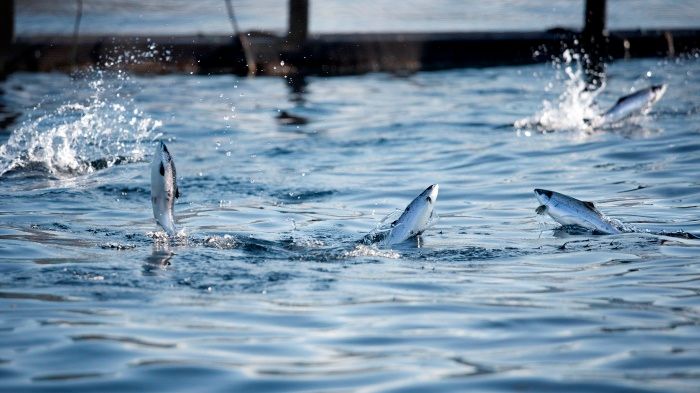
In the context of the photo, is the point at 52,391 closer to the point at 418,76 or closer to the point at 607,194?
the point at 607,194

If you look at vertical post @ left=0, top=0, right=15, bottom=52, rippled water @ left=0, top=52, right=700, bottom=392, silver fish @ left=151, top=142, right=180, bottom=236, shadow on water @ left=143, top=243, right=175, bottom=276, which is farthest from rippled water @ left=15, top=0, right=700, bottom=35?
silver fish @ left=151, top=142, right=180, bottom=236

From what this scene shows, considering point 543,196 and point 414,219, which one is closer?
point 414,219

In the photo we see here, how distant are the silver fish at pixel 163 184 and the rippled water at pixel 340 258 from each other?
0.98 ft

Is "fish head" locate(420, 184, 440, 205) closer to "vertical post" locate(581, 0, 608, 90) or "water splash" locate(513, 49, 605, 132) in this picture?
"water splash" locate(513, 49, 605, 132)

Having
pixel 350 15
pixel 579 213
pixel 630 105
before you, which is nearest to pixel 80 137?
pixel 630 105

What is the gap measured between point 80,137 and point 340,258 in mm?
6211

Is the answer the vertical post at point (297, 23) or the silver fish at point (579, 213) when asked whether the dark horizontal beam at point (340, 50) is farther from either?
the silver fish at point (579, 213)

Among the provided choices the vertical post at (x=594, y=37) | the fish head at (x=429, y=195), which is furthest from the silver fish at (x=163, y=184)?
the vertical post at (x=594, y=37)

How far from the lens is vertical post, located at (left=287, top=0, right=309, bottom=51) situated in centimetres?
1886

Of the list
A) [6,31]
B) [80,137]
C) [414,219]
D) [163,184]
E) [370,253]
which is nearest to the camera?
[163,184]

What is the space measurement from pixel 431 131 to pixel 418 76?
17.3 ft

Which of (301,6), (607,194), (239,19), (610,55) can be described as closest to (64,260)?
(607,194)

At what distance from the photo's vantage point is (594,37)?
20.4 metres

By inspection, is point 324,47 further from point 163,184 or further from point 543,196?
point 163,184
